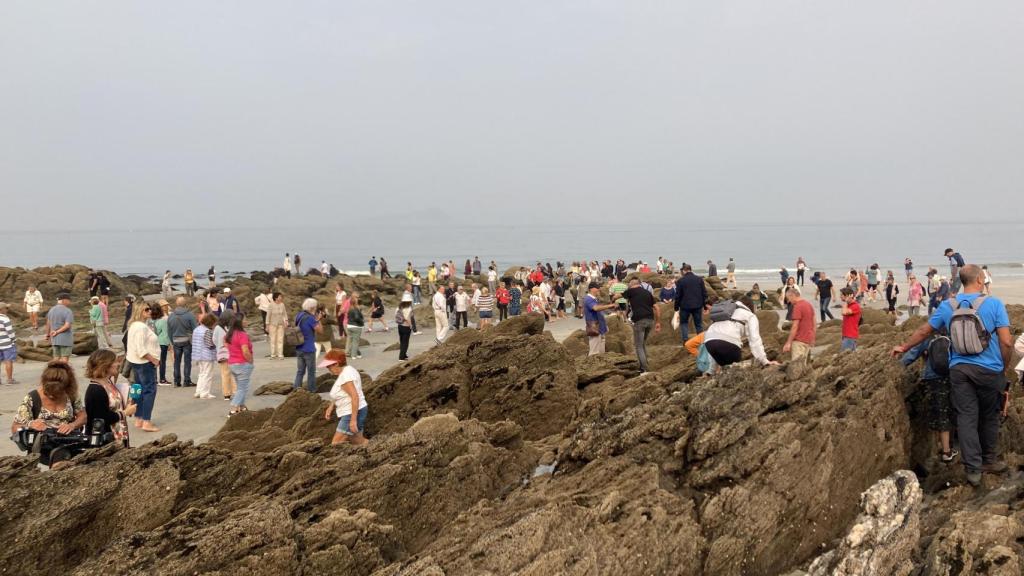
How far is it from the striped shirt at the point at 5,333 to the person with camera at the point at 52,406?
9.90 metres

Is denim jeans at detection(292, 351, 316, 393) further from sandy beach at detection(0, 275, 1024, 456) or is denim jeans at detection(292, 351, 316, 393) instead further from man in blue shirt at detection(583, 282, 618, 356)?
man in blue shirt at detection(583, 282, 618, 356)

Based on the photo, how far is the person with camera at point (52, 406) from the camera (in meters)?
7.17

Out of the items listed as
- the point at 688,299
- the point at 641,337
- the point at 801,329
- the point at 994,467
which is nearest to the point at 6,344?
the point at 641,337

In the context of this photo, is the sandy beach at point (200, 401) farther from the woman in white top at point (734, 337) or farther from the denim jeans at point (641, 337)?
the woman in white top at point (734, 337)

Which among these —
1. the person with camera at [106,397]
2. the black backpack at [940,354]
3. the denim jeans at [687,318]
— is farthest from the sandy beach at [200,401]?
the black backpack at [940,354]

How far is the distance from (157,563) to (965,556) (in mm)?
6094

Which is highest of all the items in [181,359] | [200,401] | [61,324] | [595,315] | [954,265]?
[954,265]

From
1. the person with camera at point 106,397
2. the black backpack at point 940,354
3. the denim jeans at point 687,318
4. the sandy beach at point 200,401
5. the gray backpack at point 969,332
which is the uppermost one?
the gray backpack at point 969,332

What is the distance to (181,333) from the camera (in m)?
15.5

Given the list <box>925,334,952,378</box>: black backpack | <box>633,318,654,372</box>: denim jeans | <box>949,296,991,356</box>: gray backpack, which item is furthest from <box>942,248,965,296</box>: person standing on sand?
<box>949,296,991,356</box>: gray backpack

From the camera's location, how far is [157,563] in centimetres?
514

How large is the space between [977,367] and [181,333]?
14584 mm

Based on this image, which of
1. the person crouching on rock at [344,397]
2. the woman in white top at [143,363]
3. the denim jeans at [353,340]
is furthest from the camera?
the denim jeans at [353,340]

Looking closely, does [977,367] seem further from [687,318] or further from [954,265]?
[954,265]
